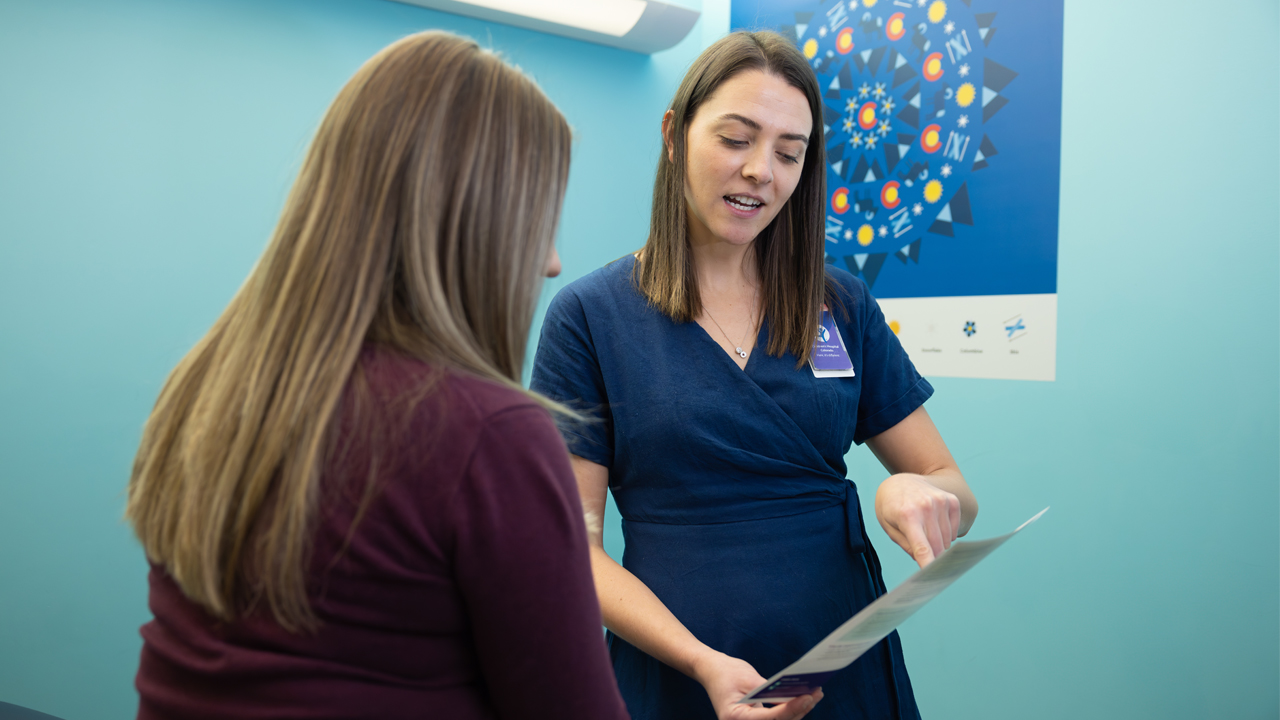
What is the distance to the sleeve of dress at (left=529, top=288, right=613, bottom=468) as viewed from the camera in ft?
3.68

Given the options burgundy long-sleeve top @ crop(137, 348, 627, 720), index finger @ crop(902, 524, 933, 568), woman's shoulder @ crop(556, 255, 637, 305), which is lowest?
index finger @ crop(902, 524, 933, 568)

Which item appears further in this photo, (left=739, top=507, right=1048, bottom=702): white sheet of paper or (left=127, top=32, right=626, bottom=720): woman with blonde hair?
(left=739, top=507, right=1048, bottom=702): white sheet of paper

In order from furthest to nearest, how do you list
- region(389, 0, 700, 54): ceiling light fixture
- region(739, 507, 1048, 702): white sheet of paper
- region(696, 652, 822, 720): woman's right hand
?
region(389, 0, 700, 54): ceiling light fixture < region(696, 652, 822, 720): woman's right hand < region(739, 507, 1048, 702): white sheet of paper

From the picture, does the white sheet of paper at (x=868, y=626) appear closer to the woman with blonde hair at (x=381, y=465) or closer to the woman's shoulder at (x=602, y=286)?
the woman with blonde hair at (x=381, y=465)

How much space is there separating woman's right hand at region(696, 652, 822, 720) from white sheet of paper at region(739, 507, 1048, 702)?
0.05m

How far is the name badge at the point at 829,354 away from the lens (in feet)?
3.89

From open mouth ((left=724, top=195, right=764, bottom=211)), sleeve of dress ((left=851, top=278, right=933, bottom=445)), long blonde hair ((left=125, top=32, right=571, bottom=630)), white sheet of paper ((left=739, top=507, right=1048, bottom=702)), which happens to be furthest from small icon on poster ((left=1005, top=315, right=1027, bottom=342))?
long blonde hair ((left=125, top=32, right=571, bottom=630))

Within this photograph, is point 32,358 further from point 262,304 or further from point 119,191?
point 262,304

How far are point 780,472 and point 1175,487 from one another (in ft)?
3.53

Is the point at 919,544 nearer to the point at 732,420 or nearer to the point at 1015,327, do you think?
the point at 732,420

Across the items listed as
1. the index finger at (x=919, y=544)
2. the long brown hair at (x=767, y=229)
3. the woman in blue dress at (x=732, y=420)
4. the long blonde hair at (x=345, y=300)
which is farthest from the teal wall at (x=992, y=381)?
the long blonde hair at (x=345, y=300)

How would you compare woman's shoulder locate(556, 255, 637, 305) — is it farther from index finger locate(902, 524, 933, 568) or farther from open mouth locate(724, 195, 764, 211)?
index finger locate(902, 524, 933, 568)

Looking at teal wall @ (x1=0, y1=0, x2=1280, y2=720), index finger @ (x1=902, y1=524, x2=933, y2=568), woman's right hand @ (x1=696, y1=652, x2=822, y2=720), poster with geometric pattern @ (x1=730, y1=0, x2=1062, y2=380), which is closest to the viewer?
woman's right hand @ (x1=696, y1=652, x2=822, y2=720)

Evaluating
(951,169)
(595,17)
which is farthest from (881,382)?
(595,17)
